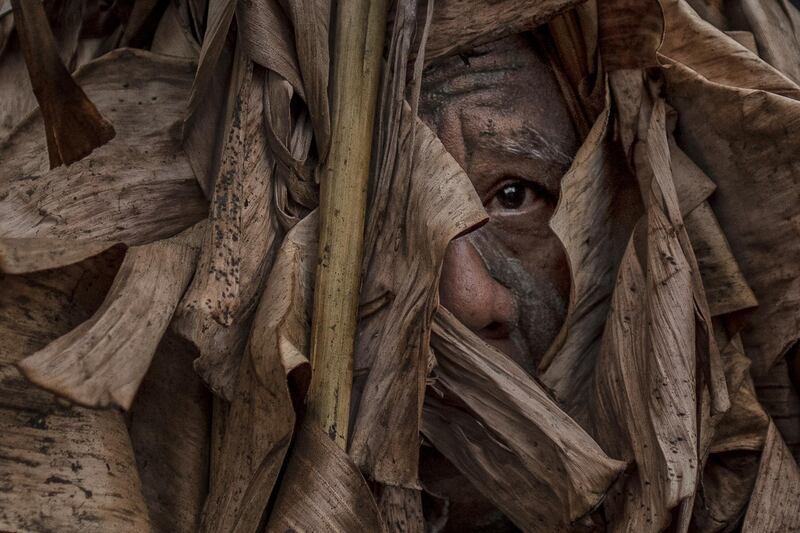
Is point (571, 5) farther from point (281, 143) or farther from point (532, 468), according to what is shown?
point (532, 468)

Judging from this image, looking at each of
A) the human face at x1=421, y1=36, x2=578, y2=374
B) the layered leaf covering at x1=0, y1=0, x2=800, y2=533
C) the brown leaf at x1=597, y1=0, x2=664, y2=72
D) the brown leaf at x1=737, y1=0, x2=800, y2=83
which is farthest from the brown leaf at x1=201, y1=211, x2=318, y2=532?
the brown leaf at x1=737, y1=0, x2=800, y2=83

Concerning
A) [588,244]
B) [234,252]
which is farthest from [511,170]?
[234,252]

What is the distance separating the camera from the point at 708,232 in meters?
1.18

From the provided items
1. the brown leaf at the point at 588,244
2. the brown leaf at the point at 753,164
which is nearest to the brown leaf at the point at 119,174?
the brown leaf at the point at 588,244

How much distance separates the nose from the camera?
3.54ft

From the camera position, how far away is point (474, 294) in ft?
3.57

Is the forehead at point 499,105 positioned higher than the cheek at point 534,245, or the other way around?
the forehead at point 499,105

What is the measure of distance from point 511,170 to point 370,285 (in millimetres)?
261

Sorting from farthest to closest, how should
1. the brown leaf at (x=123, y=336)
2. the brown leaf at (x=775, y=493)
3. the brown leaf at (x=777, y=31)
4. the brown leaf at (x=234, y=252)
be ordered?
the brown leaf at (x=777, y=31), the brown leaf at (x=775, y=493), the brown leaf at (x=234, y=252), the brown leaf at (x=123, y=336)

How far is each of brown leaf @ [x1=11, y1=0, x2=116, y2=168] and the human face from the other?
1.29ft

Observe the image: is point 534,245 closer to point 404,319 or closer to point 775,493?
point 404,319

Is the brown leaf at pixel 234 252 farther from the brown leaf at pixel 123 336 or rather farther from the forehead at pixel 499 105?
the forehead at pixel 499 105

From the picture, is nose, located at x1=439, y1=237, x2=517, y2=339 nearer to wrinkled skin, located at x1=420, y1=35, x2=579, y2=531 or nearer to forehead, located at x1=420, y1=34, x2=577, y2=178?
wrinkled skin, located at x1=420, y1=35, x2=579, y2=531

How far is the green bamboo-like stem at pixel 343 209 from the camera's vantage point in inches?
37.4
